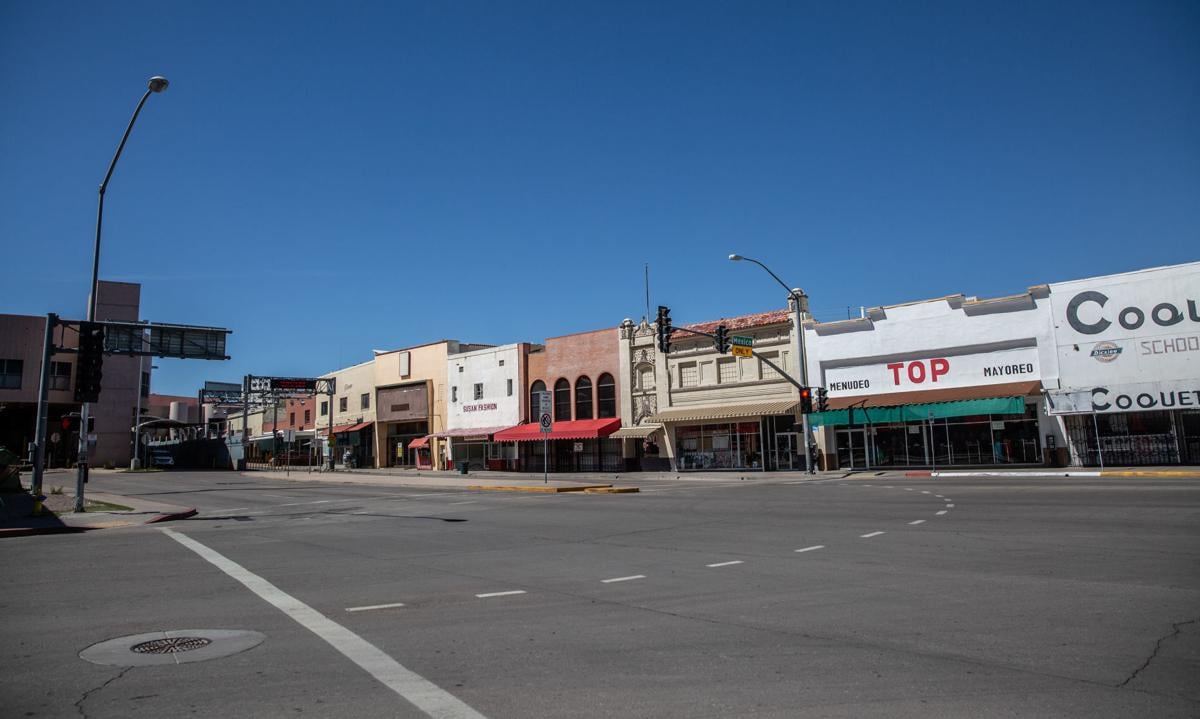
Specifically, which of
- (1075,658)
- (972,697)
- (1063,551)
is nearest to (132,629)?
(972,697)

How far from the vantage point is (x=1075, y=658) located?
5.61 m

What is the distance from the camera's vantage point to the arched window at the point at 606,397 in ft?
165

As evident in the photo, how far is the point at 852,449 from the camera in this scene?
39.6 m

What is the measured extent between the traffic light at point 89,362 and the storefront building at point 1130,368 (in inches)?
1350

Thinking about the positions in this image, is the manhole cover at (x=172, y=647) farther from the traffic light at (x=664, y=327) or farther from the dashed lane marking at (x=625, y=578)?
the traffic light at (x=664, y=327)

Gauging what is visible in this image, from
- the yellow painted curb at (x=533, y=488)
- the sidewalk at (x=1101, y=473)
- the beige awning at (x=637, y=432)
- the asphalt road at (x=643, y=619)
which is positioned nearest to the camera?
the asphalt road at (x=643, y=619)

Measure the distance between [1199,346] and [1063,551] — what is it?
2736 centimetres

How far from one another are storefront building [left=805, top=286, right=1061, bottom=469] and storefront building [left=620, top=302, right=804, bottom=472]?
1.99 metres

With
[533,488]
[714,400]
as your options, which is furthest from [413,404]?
[533,488]

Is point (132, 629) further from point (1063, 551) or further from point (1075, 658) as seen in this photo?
point (1063, 551)

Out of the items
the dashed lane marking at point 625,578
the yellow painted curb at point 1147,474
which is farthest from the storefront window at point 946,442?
the dashed lane marking at point 625,578

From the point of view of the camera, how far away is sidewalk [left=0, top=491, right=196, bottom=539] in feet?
53.8

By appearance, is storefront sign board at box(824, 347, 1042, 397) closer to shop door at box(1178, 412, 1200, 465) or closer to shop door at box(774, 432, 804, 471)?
shop door at box(774, 432, 804, 471)

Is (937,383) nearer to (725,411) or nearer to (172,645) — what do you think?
(725,411)
